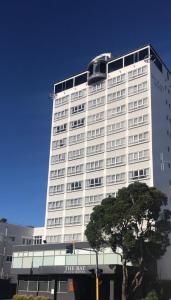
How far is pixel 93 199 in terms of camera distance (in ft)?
283

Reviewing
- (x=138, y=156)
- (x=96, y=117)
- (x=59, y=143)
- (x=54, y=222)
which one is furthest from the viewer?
(x=59, y=143)

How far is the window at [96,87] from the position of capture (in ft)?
314

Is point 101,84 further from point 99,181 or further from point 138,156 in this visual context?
point 99,181

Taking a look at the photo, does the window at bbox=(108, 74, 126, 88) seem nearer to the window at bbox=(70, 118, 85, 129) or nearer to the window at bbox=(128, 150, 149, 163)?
the window at bbox=(70, 118, 85, 129)

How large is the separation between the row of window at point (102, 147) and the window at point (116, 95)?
1030 cm

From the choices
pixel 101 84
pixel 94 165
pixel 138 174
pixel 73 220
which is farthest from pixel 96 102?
pixel 73 220

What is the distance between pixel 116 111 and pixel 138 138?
992cm

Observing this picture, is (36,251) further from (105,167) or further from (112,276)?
(105,167)

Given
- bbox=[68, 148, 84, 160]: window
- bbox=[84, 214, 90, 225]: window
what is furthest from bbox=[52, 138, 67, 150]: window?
bbox=[84, 214, 90, 225]: window

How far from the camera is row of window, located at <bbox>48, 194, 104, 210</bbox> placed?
8550 cm

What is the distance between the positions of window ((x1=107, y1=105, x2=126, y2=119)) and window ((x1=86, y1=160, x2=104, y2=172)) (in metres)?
10.6

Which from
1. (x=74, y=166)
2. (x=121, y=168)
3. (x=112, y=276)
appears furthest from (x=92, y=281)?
(x=74, y=166)

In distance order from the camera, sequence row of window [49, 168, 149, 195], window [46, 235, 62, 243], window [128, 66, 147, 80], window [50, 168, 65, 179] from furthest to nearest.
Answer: window [50, 168, 65, 179]
window [128, 66, 147, 80]
window [46, 235, 62, 243]
row of window [49, 168, 149, 195]

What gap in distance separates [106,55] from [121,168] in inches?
1216
